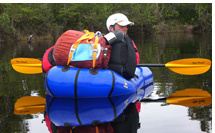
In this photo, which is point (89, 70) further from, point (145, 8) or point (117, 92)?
point (145, 8)

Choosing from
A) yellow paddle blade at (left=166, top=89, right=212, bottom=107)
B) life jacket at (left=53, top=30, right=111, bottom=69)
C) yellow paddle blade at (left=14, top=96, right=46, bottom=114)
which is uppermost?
life jacket at (left=53, top=30, right=111, bottom=69)

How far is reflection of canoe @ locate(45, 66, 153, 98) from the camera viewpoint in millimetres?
4805

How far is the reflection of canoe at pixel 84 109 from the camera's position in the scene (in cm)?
378

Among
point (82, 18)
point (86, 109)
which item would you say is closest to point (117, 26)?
point (86, 109)

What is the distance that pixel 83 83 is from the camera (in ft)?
15.7

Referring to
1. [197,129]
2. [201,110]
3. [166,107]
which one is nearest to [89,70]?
[166,107]

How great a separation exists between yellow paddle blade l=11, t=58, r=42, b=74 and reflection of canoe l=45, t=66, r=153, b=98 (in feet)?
4.95

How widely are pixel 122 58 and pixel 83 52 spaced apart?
578mm

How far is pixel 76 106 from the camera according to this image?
4.52 metres

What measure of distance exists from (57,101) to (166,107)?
58.0 inches

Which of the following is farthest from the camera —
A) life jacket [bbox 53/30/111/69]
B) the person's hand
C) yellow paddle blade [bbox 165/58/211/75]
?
yellow paddle blade [bbox 165/58/211/75]

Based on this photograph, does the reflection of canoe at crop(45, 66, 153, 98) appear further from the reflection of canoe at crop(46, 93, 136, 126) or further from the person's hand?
the person's hand

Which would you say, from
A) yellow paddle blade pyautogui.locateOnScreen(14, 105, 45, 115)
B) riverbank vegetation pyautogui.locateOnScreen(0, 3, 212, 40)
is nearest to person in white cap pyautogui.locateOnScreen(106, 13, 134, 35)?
yellow paddle blade pyautogui.locateOnScreen(14, 105, 45, 115)

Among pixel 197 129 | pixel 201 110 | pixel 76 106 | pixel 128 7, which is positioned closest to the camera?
pixel 197 129
